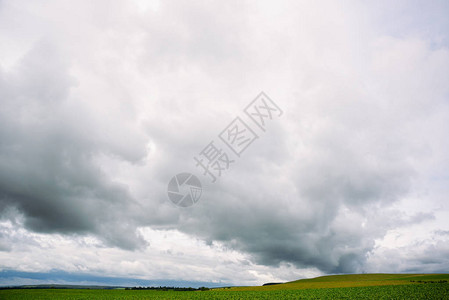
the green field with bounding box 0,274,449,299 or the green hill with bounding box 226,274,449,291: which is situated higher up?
the green hill with bounding box 226,274,449,291

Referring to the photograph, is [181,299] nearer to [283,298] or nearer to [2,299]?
[283,298]

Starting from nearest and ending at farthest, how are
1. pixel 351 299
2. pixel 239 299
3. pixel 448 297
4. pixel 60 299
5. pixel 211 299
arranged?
pixel 448 297 → pixel 351 299 → pixel 239 299 → pixel 211 299 → pixel 60 299

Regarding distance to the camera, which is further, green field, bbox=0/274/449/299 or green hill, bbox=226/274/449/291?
green hill, bbox=226/274/449/291

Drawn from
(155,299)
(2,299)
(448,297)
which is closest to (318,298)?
(448,297)

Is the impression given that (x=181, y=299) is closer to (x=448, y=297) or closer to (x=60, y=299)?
(x=60, y=299)

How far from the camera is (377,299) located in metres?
60.0

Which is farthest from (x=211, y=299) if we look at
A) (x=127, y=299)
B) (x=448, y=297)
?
(x=448, y=297)

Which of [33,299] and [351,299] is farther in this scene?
[33,299]

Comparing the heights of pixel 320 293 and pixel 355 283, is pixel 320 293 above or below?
below

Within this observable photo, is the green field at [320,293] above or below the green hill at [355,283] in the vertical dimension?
below

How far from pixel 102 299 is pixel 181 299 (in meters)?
23.7

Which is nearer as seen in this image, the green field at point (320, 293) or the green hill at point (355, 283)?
the green field at point (320, 293)

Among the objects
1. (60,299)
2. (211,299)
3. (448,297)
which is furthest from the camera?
(60,299)

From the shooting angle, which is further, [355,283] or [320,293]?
[355,283]
